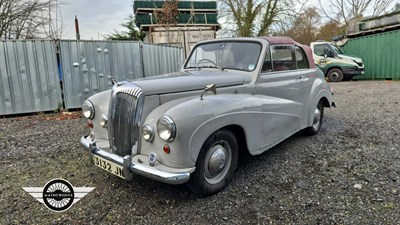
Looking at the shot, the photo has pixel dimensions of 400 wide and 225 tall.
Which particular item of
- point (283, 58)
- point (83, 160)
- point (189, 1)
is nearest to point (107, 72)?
point (83, 160)

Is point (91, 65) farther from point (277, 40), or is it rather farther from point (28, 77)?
point (277, 40)

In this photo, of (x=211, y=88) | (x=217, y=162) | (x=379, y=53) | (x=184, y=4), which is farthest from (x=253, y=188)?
(x=184, y=4)

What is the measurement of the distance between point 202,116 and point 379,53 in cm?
1575

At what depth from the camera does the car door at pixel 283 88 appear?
355 centimetres

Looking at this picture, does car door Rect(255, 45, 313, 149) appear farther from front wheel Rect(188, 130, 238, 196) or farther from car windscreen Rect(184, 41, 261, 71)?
front wheel Rect(188, 130, 238, 196)

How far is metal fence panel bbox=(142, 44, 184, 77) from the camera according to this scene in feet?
28.7

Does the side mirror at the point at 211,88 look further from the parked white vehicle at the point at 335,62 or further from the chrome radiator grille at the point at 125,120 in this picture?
the parked white vehicle at the point at 335,62

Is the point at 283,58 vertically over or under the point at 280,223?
over

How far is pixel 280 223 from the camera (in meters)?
2.40

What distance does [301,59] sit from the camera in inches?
184

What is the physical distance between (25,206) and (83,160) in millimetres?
1218

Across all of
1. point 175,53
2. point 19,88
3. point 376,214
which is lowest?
point 376,214

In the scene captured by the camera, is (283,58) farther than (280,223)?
Yes

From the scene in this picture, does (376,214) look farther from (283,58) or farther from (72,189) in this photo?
(72,189)
